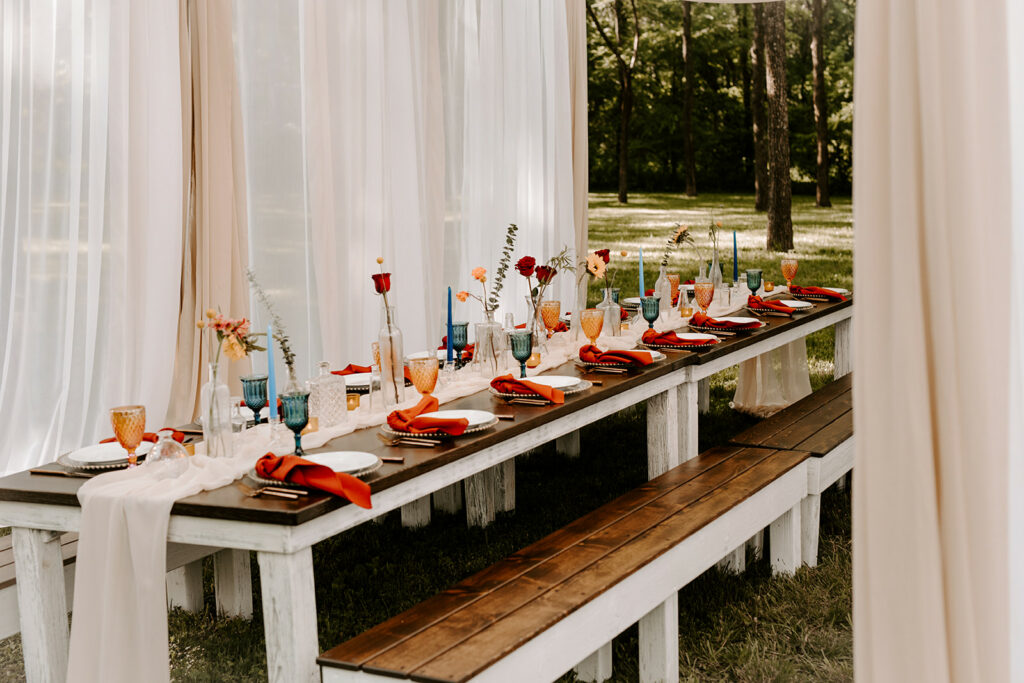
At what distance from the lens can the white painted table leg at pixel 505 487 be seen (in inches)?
156

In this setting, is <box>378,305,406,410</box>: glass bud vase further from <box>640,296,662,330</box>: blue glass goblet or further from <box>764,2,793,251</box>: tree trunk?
<box>764,2,793,251</box>: tree trunk

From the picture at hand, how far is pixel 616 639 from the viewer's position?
2895 millimetres

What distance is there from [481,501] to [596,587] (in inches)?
66.5

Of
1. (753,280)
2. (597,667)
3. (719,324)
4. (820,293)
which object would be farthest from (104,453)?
(820,293)

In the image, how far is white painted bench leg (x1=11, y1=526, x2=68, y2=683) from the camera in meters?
2.21

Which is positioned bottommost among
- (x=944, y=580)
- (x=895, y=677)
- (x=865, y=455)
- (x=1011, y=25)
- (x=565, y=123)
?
(x=895, y=677)

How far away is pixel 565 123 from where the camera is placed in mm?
7949

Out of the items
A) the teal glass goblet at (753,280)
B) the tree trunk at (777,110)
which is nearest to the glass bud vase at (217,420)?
the teal glass goblet at (753,280)

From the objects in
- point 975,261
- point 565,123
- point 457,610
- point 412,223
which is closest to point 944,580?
point 975,261

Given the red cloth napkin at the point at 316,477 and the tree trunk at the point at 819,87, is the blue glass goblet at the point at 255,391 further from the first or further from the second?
the tree trunk at the point at 819,87

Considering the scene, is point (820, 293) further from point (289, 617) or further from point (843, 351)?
point (289, 617)

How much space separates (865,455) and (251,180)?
14.7 ft

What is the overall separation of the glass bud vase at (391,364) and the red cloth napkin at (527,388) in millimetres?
276

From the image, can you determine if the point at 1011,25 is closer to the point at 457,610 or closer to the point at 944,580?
the point at 944,580
